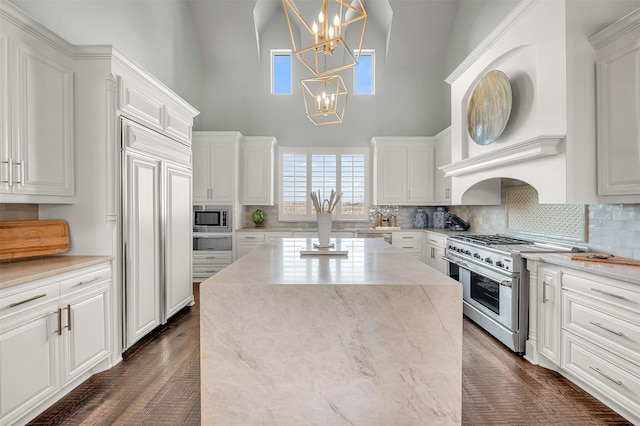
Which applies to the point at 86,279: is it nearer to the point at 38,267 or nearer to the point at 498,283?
the point at 38,267

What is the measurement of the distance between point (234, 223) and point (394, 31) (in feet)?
14.8

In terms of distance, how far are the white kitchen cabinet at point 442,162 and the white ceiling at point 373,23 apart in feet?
5.98

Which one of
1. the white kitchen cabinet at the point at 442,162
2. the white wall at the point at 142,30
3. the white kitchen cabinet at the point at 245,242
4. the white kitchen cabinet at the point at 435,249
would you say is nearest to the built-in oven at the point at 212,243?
the white kitchen cabinet at the point at 245,242

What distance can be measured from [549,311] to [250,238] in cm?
421

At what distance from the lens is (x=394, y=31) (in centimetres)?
594

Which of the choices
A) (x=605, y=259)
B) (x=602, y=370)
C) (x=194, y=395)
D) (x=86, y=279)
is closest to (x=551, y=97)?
(x=605, y=259)

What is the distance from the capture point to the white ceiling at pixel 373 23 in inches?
224

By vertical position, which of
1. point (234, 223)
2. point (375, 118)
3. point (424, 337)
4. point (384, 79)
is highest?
point (384, 79)

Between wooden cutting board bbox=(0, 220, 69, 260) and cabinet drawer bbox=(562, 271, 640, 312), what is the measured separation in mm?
3888

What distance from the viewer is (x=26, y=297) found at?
191cm

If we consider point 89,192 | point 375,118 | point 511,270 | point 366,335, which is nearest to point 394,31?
point 375,118

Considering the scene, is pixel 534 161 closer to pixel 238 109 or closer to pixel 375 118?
pixel 375 118

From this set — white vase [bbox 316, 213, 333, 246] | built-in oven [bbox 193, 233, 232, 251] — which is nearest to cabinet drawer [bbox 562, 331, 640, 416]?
white vase [bbox 316, 213, 333, 246]

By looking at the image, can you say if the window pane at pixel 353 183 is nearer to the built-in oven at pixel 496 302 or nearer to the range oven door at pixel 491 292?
the range oven door at pixel 491 292
